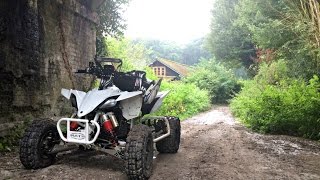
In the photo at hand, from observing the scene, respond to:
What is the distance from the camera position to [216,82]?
1103 inches

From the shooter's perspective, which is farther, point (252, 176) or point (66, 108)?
point (66, 108)

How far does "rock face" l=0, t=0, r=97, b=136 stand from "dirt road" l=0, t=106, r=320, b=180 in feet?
5.16

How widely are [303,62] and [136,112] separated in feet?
23.8

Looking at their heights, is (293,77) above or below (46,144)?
above

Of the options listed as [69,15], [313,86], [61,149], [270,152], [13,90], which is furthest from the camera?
[69,15]

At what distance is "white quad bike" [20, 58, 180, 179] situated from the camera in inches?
170

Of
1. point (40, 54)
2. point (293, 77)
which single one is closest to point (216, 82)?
point (293, 77)

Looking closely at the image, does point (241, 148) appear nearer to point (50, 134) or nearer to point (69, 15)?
point (50, 134)

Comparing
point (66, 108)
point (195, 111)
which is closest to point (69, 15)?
point (66, 108)

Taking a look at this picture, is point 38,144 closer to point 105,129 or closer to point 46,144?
point 46,144

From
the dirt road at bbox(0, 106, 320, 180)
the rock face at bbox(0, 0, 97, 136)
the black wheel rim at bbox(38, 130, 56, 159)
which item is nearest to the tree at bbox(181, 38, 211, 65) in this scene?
the rock face at bbox(0, 0, 97, 136)

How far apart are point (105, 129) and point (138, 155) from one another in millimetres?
717

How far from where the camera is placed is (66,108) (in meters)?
9.27

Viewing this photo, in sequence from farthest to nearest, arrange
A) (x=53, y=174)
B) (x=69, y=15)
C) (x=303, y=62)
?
(x=303, y=62)
(x=69, y=15)
(x=53, y=174)
